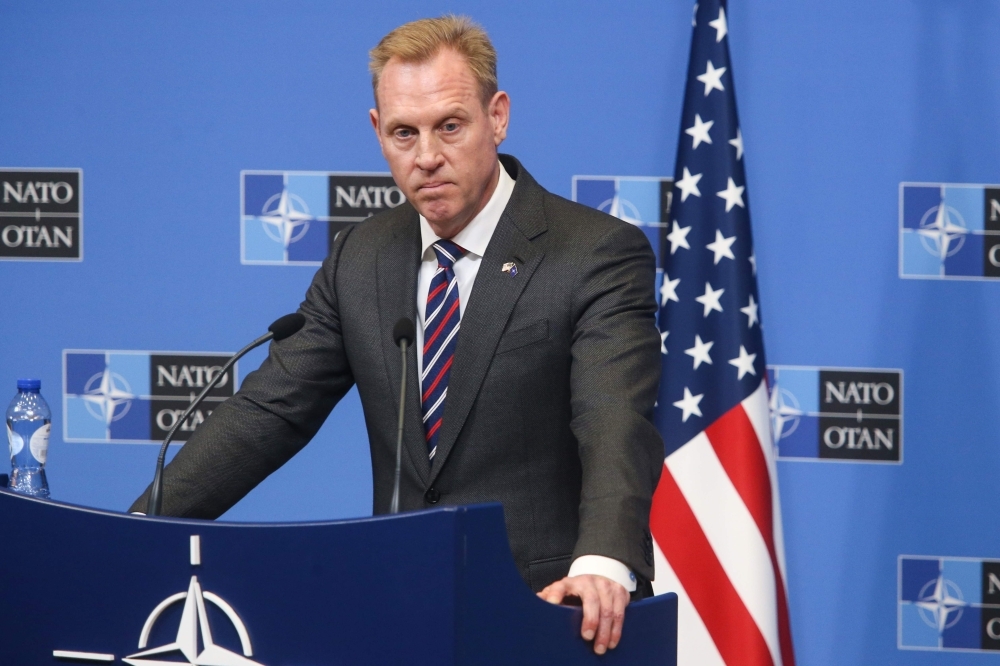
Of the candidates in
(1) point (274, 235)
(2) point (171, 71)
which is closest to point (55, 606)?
(1) point (274, 235)

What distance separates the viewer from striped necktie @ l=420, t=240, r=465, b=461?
196 centimetres

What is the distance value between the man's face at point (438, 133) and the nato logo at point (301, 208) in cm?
151

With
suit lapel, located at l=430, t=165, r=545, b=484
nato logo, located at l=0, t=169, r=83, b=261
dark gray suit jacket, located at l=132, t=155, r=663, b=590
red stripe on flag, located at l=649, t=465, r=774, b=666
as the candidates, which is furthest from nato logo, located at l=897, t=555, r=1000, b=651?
nato logo, located at l=0, t=169, r=83, b=261

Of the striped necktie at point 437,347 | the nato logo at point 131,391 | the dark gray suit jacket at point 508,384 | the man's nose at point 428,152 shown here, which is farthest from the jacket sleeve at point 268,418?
the nato logo at point 131,391

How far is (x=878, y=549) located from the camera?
3334 mm

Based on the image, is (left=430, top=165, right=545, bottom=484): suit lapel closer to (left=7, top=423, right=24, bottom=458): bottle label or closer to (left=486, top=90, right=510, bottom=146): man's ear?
(left=486, top=90, right=510, bottom=146): man's ear

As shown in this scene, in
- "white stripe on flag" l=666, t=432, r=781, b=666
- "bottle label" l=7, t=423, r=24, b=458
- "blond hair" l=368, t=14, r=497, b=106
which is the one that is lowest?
"white stripe on flag" l=666, t=432, r=781, b=666

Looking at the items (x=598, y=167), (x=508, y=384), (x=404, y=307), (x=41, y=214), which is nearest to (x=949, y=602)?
(x=598, y=167)

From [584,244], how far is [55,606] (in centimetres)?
105

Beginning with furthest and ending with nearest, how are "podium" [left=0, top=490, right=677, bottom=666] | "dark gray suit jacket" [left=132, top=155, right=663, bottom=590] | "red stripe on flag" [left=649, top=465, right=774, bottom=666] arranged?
"red stripe on flag" [left=649, top=465, right=774, bottom=666]
"dark gray suit jacket" [left=132, top=155, right=663, bottom=590]
"podium" [left=0, top=490, right=677, bottom=666]

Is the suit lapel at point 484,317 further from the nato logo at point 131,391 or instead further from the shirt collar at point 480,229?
the nato logo at point 131,391

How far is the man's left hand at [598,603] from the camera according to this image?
139 centimetres

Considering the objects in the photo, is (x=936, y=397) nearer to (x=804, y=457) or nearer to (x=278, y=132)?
(x=804, y=457)

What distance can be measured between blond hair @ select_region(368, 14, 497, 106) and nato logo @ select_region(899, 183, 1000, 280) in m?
1.72
